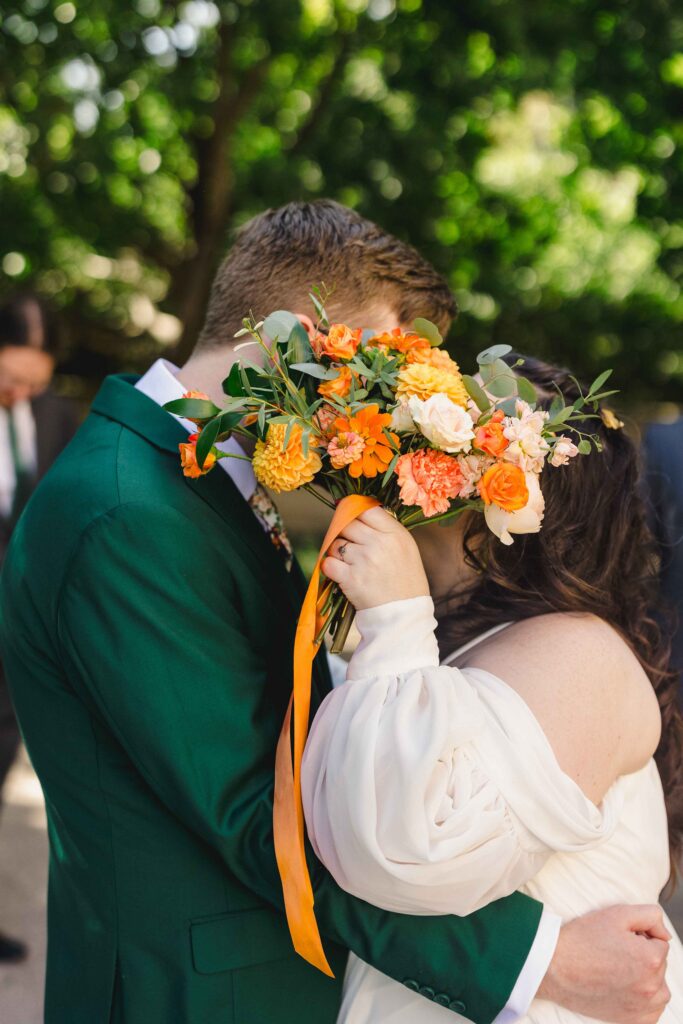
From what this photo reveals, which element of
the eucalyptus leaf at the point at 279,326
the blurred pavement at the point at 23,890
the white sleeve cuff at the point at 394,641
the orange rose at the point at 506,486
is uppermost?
the eucalyptus leaf at the point at 279,326

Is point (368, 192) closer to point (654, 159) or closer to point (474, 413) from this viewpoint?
point (654, 159)

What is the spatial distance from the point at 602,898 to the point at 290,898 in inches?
24.8

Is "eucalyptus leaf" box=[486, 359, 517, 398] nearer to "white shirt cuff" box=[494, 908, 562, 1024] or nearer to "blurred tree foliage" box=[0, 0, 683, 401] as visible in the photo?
"white shirt cuff" box=[494, 908, 562, 1024]

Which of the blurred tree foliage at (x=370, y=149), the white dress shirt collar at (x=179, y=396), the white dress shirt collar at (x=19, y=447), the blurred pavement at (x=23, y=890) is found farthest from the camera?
the blurred tree foliage at (x=370, y=149)

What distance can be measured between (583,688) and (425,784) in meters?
0.43

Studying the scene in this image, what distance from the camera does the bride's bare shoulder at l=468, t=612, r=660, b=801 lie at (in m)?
1.72

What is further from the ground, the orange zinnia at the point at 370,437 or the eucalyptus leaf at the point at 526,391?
the eucalyptus leaf at the point at 526,391

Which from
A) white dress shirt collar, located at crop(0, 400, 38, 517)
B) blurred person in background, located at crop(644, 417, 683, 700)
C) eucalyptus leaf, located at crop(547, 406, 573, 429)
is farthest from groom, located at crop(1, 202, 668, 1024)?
white dress shirt collar, located at crop(0, 400, 38, 517)

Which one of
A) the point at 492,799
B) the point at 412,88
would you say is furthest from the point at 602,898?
the point at 412,88

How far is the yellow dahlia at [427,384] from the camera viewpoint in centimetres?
162

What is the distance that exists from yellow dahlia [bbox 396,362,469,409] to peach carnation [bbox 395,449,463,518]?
10 cm

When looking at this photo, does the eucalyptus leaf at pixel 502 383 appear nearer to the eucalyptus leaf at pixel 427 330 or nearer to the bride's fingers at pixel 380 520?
the eucalyptus leaf at pixel 427 330

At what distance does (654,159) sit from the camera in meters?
6.80

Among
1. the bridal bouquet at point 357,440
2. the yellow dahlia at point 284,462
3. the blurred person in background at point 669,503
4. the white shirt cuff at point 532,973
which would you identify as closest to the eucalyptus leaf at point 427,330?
the bridal bouquet at point 357,440
